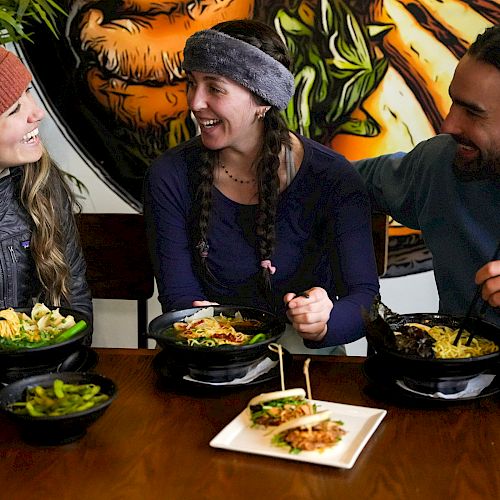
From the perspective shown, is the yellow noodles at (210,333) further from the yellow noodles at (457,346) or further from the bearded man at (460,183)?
the bearded man at (460,183)

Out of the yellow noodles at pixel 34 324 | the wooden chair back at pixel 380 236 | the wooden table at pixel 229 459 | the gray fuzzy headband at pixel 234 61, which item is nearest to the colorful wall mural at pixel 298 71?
the wooden chair back at pixel 380 236

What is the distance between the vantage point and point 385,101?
2859 mm

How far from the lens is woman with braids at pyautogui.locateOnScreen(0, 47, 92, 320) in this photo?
2.00 m

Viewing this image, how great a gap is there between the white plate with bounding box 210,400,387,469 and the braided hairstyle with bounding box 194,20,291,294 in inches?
31.0

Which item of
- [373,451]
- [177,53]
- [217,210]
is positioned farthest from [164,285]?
[177,53]

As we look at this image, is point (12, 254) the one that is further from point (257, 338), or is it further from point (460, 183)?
point (460, 183)

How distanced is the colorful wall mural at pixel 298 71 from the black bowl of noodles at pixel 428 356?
1453 millimetres

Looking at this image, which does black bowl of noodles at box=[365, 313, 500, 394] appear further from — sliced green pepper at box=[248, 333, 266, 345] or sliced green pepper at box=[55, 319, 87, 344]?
sliced green pepper at box=[55, 319, 87, 344]

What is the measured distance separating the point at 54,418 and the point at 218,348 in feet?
1.17

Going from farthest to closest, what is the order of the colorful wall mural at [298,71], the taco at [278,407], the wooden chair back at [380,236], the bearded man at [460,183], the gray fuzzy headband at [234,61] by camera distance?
1. the colorful wall mural at [298,71]
2. the wooden chair back at [380,236]
3. the gray fuzzy headband at [234,61]
4. the bearded man at [460,183]
5. the taco at [278,407]

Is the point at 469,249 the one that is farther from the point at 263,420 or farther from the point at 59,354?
the point at 59,354

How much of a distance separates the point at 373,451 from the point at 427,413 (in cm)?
20

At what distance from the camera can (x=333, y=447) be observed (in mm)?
1216

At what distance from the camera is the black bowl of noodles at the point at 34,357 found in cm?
141
